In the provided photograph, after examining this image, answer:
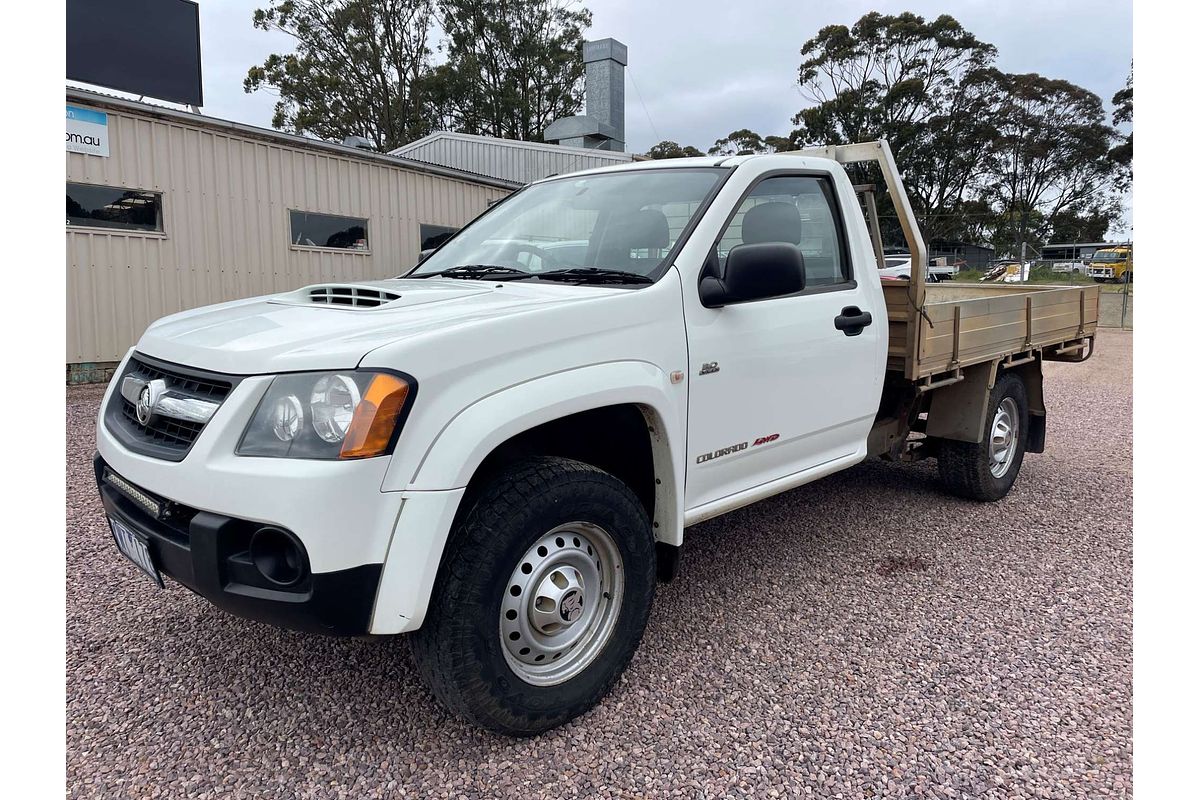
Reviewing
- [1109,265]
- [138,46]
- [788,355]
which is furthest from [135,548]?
[1109,265]

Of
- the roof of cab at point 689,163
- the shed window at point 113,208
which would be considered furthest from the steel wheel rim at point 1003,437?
the shed window at point 113,208

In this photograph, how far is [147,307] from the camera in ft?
29.7

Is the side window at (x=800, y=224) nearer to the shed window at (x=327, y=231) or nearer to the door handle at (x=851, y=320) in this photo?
the door handle at (x=851, y=320)

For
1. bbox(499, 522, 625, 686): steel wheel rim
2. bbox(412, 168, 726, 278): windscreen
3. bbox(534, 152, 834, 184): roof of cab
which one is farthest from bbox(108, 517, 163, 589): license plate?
bbox(534, 152, 834, 184): roof of cab

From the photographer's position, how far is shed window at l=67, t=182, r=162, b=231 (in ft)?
27.6

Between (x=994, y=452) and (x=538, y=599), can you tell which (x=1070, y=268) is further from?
(x=538, y=599)

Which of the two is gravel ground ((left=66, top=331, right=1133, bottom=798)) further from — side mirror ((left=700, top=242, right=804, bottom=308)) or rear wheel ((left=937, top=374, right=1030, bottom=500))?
side mirror ((left=700, top=242, right=804, bottom=308))

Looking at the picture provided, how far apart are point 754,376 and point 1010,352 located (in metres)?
2.67

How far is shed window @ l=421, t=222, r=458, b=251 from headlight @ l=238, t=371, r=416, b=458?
33.4ft

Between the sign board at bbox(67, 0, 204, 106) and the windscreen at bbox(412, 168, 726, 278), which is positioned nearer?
the windscreen at bbox(412, 168, 726, 278)

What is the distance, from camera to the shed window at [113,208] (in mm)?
8414

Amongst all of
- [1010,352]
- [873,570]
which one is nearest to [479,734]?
[873,570]

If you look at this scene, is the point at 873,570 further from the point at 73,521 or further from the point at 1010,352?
the point at 73,521

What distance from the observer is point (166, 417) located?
2.25 m
